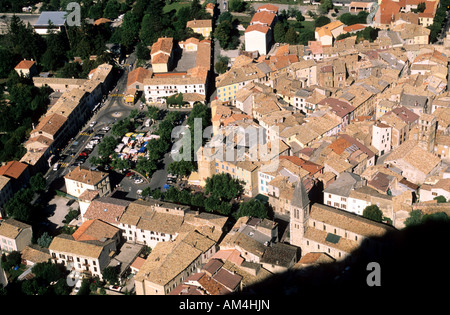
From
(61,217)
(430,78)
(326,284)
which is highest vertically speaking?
(430,78)

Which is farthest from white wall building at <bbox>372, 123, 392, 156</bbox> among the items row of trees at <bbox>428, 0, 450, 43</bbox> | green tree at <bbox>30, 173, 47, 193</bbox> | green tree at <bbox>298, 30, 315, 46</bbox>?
green tree at <bbox>30, 173, 47, 193</bbox>

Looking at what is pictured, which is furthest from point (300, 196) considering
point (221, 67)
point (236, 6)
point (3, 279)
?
point (236, 6)

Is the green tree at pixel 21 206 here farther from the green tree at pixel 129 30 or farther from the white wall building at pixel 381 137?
the green tree at pixel 129 30

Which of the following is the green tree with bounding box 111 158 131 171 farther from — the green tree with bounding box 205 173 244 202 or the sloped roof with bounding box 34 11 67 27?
the sloped roof with bounding box 34 11 67 27

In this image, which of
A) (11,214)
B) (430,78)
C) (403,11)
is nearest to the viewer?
(11,214)

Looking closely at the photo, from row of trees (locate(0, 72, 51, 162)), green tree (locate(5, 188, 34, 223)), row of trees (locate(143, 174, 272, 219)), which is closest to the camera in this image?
row of trees (locate(143, 174, 272, 219))

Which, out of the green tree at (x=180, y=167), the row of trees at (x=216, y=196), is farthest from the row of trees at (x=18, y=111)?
the row of trees at (x=216, y=196)

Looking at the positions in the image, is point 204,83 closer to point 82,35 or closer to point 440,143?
point 82,35
